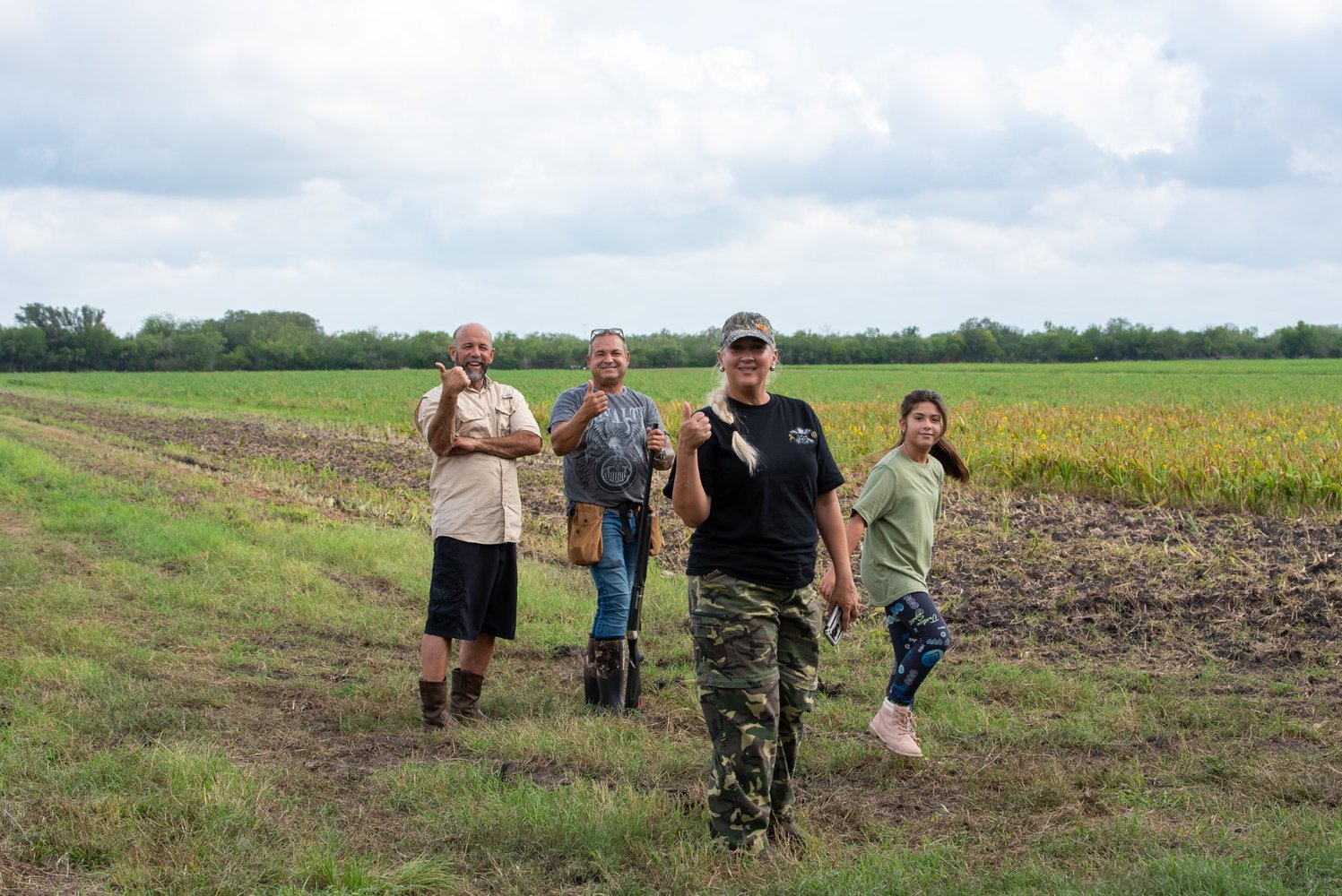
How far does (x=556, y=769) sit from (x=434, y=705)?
1.01 m

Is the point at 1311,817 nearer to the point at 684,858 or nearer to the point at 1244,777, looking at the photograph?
the point at 1244,777

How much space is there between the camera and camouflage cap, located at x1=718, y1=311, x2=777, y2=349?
12.9 ft

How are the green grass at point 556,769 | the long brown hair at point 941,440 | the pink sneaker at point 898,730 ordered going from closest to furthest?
the green grass at point 556,769, the pink sneaker at point 898,730, the long brown hair at point 941,440

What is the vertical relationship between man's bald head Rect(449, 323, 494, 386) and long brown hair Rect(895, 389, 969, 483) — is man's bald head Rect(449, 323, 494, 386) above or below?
above

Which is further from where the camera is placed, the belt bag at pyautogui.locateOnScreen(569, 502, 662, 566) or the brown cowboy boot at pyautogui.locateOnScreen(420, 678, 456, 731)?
the belt bag at pyautogui.locateOnScreen(569, 502, 662, 566)

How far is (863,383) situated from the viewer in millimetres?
47438

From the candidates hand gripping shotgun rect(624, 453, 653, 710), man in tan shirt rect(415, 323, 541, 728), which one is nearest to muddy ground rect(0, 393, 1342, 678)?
hand gripping shotgun rect(624, 453, 653, 710)

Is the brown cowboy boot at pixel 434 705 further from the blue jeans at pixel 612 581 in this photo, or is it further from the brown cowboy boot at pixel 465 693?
the blue jeans at pixel 612 581

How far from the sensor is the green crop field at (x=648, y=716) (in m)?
3.70

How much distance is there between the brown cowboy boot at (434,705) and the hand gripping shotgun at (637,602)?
36.9 inches

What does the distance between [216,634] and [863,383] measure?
138 feet

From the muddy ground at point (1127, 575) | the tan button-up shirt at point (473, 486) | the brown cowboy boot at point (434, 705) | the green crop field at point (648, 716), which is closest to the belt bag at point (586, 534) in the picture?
the tan button-up shirt at point (473, 486)

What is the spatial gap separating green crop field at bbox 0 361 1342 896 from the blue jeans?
49 centimetres

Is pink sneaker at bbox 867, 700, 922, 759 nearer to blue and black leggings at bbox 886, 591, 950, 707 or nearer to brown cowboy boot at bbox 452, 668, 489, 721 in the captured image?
blue and black leggings at bbox 886, 591, 950, 707
